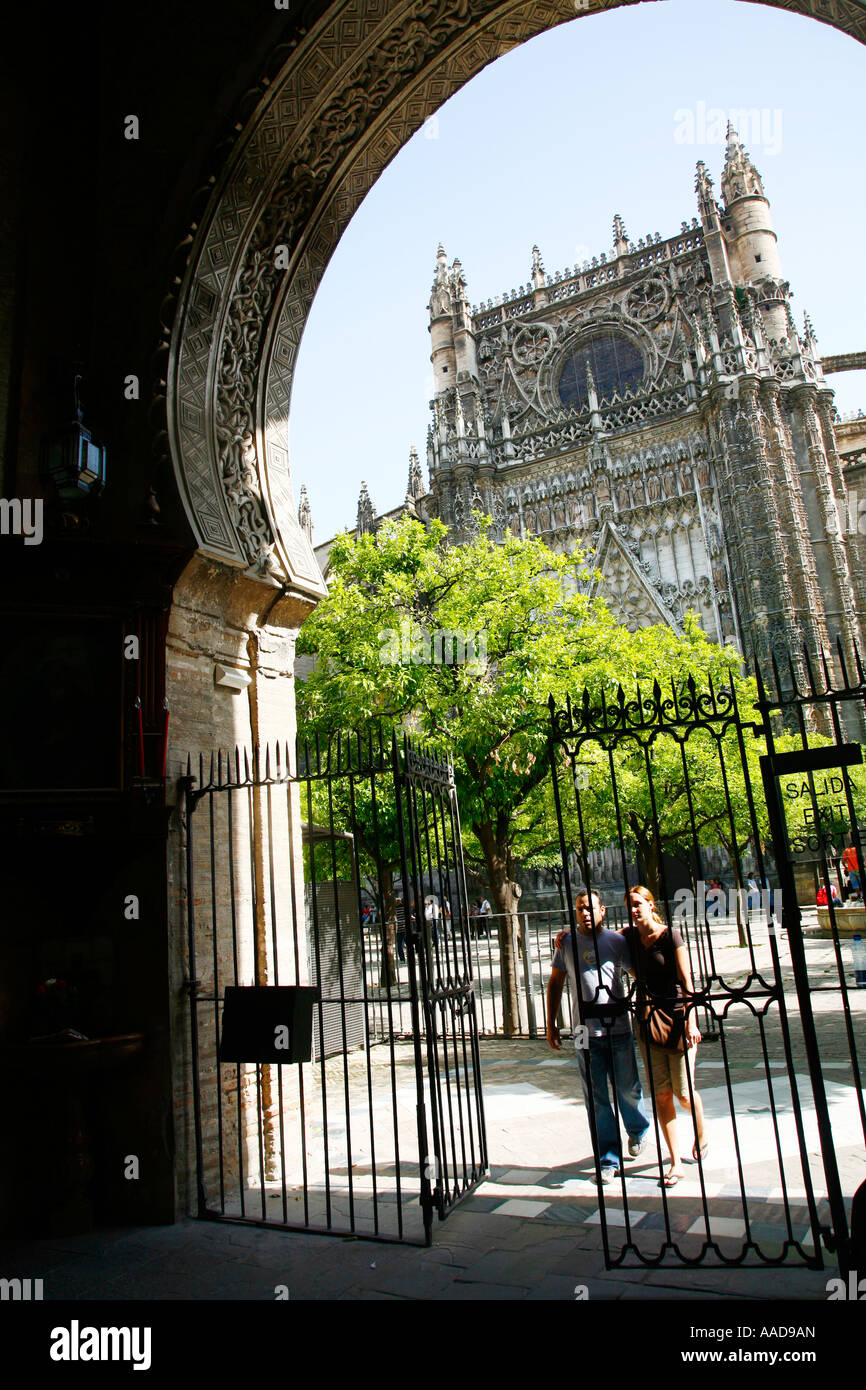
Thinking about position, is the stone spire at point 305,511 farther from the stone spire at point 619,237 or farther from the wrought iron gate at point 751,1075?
the wrought iron gate at point 751,1075

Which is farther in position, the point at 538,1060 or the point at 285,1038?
the point at 538,1060

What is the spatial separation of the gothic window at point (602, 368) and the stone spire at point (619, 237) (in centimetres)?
427

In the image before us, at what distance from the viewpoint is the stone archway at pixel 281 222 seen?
6.12 metres

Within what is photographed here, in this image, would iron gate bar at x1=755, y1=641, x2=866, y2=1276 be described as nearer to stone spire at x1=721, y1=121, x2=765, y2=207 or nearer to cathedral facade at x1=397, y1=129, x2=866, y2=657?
cathedral facade at x1=397, y1=129, x2=866, y2=657

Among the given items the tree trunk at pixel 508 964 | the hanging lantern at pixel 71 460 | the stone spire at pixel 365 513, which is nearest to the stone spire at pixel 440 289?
the stone spire at pixel 365 513

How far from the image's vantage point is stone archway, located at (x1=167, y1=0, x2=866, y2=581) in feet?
20.1

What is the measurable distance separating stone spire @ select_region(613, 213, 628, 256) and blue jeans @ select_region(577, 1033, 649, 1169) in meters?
40.8

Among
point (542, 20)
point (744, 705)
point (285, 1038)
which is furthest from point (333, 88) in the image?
point (744, 705)

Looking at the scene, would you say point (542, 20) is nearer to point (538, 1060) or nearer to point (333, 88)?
point (333, 88)

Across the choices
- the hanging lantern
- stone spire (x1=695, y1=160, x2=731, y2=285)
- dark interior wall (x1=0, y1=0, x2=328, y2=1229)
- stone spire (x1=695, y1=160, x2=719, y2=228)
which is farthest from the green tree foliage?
stone spire (x1=695, y1=160, x2=719, y2=228)

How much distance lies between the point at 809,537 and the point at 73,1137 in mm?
32260

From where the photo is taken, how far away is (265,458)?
6.70 metres

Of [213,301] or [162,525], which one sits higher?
[213,301]
